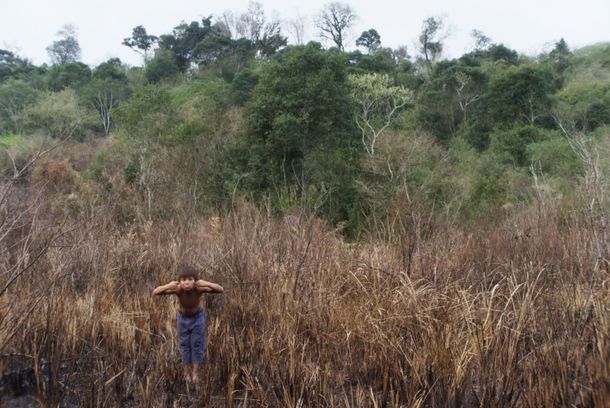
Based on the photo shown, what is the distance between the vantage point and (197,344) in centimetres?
345

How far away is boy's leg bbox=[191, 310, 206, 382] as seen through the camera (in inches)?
135

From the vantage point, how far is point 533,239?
18.5 ft

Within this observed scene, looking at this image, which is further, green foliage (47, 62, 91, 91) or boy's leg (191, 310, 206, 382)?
green foliage (47, 62, 91, 91)

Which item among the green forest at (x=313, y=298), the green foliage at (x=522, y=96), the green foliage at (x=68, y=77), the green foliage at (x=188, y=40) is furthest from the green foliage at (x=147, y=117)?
the green foliage at (x=188, y=40)

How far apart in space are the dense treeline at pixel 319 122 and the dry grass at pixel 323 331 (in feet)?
2.71

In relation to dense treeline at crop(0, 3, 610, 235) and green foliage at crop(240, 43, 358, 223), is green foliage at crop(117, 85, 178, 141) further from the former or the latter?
green foliage at crop(240, 43, 358, 223)

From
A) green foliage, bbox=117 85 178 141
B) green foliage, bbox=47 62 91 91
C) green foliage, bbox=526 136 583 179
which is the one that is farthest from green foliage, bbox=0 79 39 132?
green foliage, bbox=526 136 583 179

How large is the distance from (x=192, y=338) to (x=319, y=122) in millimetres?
12449

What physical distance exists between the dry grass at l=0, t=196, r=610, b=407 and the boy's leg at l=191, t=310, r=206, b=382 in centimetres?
14

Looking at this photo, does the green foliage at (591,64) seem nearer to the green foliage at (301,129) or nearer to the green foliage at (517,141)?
the green foliage at (517,141)

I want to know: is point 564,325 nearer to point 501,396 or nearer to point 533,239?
point 501,396

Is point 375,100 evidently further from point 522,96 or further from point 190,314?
point 190,314

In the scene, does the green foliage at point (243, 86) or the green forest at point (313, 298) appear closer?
the green forest at point (313, 298)

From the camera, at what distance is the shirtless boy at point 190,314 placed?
134 inches
